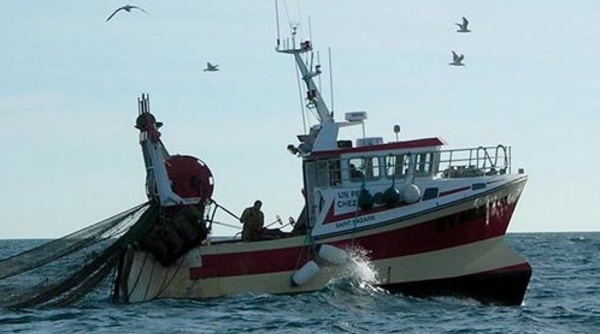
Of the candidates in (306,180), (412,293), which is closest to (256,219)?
(306,180)

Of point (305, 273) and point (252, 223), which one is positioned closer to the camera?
point (305, 273)

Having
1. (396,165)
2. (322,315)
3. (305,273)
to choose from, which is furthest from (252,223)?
(322,315)

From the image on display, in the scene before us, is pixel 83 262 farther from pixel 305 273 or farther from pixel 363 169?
pixel 363 169

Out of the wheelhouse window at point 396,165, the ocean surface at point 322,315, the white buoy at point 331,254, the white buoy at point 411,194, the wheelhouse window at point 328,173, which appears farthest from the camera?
the wheelhouse window at point 328,173

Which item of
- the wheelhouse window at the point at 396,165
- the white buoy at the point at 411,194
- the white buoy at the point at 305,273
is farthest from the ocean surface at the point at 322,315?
the wheelhouse window at the point at 396,165

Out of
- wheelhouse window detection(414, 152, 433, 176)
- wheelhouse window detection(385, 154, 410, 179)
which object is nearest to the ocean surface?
wheelhouse window detection(385, 154, 410, 179)

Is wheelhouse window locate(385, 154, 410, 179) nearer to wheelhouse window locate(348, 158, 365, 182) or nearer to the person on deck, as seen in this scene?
wheelhouse window locate(348, 158, 365, 182)

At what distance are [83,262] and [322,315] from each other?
6.16m

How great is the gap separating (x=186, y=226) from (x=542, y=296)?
8.57m

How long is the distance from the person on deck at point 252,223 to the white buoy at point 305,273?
4.30 ft

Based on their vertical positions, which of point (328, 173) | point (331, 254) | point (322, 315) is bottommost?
point (322, 315)

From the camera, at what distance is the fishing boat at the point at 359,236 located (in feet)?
94.8

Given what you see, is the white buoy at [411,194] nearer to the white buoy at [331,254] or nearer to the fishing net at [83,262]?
the white buoy at [331,254]

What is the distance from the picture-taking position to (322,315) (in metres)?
26.3
